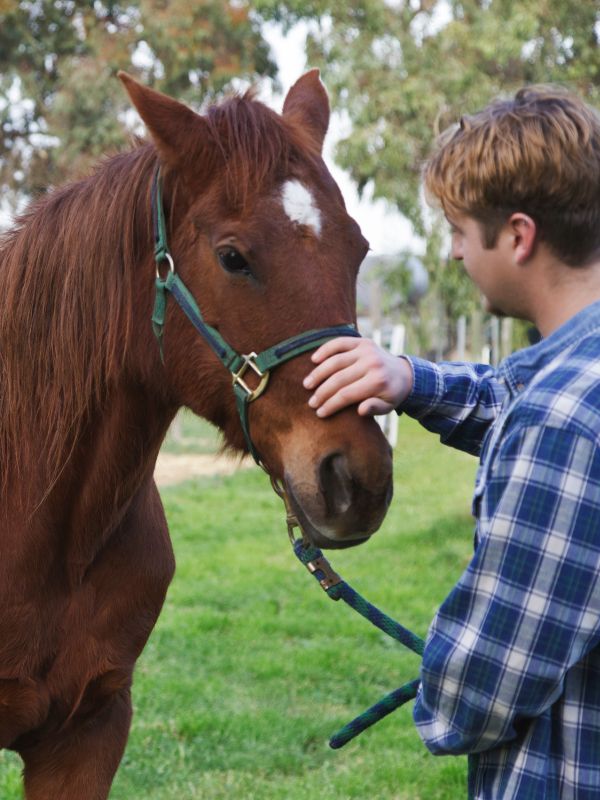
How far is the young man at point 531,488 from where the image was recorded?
142cm

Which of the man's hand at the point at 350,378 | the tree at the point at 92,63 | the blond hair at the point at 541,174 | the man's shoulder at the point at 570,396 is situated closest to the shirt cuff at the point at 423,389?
the man's hand at the point at 350,378

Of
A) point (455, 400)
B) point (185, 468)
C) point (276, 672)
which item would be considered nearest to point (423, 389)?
point (455, 400)

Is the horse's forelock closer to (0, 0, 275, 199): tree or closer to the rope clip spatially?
the rope clip

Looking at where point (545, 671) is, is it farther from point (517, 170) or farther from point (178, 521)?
point (178, 521)

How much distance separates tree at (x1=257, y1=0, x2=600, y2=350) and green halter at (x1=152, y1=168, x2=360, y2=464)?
9280mm

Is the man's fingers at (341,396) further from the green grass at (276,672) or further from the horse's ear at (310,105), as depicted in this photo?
the green grass at (276,672)

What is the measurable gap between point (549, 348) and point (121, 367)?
1169 millimetres

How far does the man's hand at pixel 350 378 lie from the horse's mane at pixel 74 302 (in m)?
0.57

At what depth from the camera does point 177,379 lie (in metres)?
2.38

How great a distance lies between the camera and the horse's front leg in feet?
8.46

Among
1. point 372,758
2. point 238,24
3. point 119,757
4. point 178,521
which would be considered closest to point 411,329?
point 238,24

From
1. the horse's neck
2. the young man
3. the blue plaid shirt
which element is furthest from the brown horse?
the blue plaid shirt

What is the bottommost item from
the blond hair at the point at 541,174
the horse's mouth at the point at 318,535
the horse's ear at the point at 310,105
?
the horse's mouth at the point at 318,535

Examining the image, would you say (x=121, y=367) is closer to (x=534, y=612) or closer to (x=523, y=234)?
(x=523, y=234)
